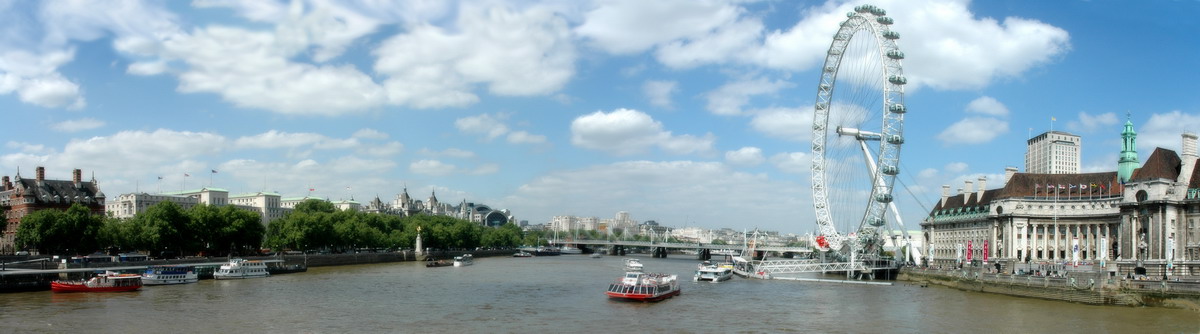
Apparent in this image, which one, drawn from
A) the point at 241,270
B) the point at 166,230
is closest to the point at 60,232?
the point at 166,230

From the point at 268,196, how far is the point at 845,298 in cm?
15409

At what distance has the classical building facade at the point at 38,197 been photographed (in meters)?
109

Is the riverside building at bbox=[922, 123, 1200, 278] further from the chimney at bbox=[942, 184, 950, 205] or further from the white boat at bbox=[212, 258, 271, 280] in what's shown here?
the white boat at bbox=[212, 258, 271, 280]

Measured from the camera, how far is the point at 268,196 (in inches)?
7717

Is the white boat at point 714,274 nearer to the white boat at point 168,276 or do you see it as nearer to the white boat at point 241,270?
the white boat at point 241,270

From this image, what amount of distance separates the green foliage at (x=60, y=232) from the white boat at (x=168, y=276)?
2019cm

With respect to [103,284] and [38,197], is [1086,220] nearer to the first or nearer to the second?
[103,284]

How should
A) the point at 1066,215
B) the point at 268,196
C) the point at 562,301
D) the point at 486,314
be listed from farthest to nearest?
the point at 268,196, the point at 1066,215, the point at 562,301, the point at 486,314

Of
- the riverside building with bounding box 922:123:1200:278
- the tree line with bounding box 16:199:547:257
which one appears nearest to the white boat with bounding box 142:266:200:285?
the tree line with bounding box 16:199:547:257

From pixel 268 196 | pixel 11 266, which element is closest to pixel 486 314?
pixel 11 266

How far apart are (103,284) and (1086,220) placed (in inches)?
3459

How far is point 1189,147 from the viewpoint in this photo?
7444cm

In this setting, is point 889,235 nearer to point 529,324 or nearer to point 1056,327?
point 1056,327

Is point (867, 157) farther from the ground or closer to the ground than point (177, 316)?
farther from the ground
